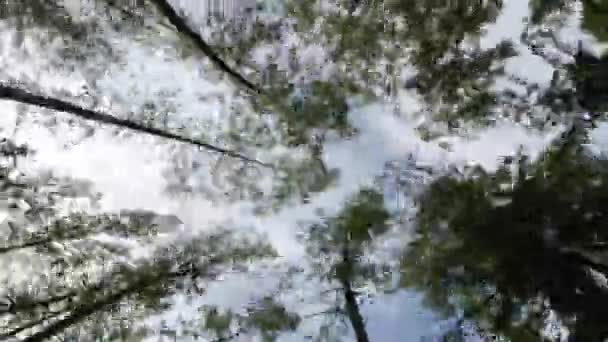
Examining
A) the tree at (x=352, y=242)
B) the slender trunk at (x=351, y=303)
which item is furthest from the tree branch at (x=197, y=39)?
the slender trunk at (x=351, y=303)

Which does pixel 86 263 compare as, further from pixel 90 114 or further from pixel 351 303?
pixel 351 303

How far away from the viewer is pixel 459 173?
260 inches

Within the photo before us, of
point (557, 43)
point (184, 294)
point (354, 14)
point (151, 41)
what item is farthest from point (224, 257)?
point (557, 43)

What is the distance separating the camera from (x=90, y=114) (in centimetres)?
737

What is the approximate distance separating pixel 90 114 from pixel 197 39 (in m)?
1.85

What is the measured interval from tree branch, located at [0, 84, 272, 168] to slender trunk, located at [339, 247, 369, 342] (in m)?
1.86

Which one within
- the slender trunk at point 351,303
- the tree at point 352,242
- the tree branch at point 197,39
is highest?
the tree branch at point 197,39

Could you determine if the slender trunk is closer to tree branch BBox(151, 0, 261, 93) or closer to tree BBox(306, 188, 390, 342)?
tree BBox(306, 188, 390, 342)

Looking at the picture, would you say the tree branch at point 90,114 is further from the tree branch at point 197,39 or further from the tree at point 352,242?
the tree at point 352,242

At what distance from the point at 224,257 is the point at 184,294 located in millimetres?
784

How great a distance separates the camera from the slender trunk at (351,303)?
22.8 feet

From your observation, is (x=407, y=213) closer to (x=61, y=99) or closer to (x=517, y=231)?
(x=517, y=231)

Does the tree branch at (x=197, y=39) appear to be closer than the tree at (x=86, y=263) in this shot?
No

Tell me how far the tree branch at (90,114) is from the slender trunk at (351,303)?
6.10 ft
